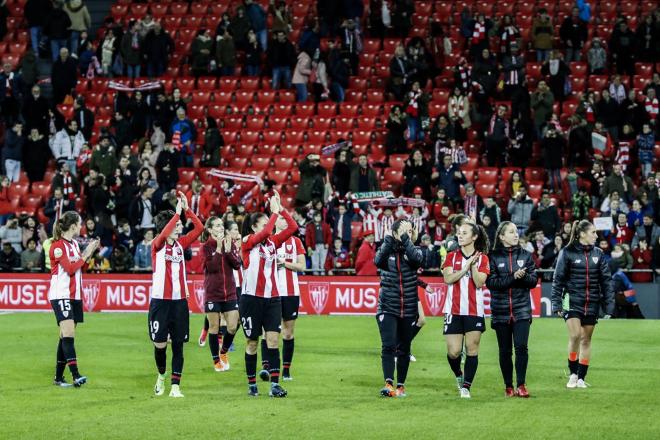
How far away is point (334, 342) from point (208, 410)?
8.01 m

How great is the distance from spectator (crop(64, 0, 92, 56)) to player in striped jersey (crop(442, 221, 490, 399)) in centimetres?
2530

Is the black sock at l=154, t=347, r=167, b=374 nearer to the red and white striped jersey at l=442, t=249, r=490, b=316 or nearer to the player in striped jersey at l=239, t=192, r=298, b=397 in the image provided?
the player in striped jersey at l=239, t=192, r=298, b=397

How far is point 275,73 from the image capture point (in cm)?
3556

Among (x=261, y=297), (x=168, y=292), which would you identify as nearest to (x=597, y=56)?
(x=261, y=297)

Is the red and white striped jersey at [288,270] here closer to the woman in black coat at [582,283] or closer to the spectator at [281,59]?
the woman in black coat at [582,283]

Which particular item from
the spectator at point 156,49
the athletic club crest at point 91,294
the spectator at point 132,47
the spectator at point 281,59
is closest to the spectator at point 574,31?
the spectator at point 281,59

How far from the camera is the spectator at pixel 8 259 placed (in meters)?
30.2

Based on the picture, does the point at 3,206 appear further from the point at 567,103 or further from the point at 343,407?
the point at 343,407

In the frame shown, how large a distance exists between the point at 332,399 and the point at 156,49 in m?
23.0

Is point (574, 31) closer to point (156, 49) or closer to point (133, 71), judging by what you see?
point (156, 49)

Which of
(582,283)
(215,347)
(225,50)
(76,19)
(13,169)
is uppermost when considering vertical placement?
(76,19)

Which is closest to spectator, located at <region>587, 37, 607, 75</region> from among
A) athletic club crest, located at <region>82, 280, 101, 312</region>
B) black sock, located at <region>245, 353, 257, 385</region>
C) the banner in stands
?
A: the banner in stands

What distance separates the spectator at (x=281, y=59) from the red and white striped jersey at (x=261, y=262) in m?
20.2

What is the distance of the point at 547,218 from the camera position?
91.9 ft
